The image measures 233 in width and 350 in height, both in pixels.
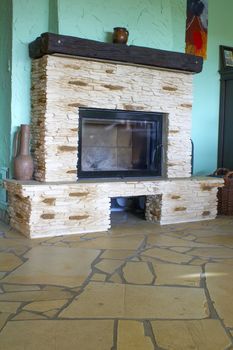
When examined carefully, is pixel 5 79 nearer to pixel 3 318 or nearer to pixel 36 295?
pixel 36 295

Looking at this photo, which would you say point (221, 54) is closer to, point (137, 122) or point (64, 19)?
point (137, 122)

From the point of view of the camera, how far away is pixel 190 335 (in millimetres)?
1774

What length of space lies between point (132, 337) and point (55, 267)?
103 cm

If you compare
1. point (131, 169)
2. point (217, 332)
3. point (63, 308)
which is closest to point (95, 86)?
point (131, 169)

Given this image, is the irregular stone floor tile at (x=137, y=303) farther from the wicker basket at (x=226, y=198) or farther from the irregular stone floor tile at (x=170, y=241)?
the wicker basket at (x=226, y=198)

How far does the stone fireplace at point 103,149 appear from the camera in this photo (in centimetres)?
356

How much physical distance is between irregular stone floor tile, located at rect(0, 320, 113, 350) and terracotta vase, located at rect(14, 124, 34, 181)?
1.95m

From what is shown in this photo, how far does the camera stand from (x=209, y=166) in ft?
17.5

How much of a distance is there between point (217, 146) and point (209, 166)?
0.29m

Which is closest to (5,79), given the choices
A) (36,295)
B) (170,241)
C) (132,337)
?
(170,241)

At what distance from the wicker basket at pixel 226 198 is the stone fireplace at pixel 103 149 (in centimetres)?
32

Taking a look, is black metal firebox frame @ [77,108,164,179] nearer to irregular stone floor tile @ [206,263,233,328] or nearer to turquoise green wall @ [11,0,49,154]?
turquoise green wall @ [11,0,49,154]

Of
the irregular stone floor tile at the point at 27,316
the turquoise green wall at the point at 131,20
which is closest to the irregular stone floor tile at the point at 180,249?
the irregular stone floor tile at the point at 27,316

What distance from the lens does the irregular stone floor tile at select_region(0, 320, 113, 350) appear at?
1668 mm
